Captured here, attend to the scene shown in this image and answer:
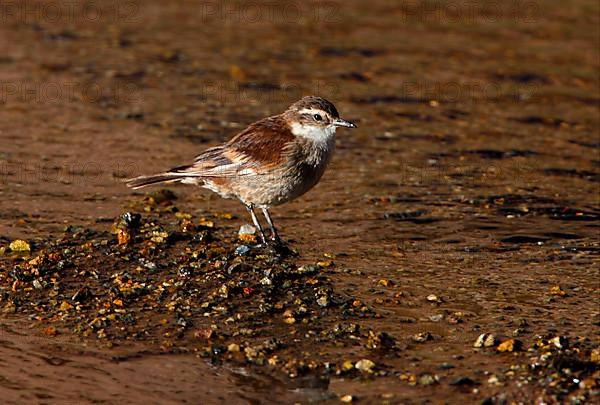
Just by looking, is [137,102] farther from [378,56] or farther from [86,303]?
[86,303]

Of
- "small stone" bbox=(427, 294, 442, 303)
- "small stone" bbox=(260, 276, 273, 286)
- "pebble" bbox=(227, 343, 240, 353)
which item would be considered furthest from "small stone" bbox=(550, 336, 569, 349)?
"small stone" bbox=(260, 276, 273, 286)

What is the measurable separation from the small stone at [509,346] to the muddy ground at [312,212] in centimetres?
1

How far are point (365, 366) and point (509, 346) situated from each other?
38.6 inches

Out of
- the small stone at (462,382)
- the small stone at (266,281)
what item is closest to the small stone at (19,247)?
the small stone at (266,281)

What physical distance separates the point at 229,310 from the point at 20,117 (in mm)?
5993

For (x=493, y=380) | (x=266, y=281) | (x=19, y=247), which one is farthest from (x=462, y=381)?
(x=19, y=247)

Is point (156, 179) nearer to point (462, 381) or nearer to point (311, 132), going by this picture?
point (311, 132)

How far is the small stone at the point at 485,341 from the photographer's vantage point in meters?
7.21

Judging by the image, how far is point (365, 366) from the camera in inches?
273

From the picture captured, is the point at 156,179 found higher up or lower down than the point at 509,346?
higher up

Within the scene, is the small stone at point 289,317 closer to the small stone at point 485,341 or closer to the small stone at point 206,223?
the small stone at point 485,341

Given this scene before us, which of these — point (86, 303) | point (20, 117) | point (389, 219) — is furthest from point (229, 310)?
point (20, 117)

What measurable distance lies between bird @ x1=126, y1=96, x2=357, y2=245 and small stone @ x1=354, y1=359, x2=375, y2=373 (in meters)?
2.28

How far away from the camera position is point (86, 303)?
7969 mm
